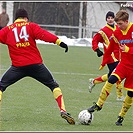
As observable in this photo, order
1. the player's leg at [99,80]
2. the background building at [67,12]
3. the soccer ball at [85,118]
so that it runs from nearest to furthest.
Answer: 1. the soccer ball at [85,118]
2. the player's leg at [99,80]
3. the background building at [67,12]

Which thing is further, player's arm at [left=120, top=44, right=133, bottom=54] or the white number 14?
the white number 14

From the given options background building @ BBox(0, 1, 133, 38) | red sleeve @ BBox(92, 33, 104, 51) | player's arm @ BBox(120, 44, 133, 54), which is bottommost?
background building @ BBox(0, 1, 133, 38)

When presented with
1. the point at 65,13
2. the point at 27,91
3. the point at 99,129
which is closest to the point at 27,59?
the point at 99,129

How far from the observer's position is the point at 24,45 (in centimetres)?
845

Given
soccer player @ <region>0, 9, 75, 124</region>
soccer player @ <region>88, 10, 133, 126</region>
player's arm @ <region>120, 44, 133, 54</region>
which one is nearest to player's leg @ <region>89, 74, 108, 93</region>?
soccer player @ <region>88, 10, 133, 126</region>

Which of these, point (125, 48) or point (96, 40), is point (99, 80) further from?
point (125, 48)

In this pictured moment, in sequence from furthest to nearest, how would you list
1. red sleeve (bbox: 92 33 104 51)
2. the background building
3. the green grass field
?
the background building
red sleeve (bbox: 92 33 104 51)
the green grass field

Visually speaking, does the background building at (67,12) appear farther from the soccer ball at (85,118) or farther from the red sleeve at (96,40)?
the soccer ball at (85,118)

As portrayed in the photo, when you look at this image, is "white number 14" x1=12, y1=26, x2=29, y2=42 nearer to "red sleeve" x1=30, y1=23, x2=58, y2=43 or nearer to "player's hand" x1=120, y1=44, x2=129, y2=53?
→ "red sleeve" x1=30, y1=23, x2=58, y2=43

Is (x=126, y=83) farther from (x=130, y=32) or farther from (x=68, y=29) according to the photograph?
(x=68, y=29)

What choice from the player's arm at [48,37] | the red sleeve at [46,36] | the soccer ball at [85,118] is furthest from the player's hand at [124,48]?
the soccer ball at [85,118]

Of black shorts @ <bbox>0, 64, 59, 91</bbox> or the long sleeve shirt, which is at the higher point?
the long sleeve shirt

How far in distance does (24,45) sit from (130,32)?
1678 millimetres

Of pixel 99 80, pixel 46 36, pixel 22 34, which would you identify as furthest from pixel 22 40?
pixel 99 80
